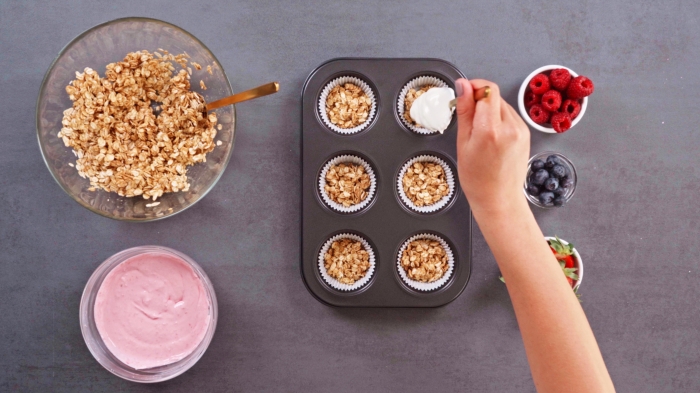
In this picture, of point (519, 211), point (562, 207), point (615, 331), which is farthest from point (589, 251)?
point (519, 211)

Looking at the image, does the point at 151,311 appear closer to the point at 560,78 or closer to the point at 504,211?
the point at 504,211

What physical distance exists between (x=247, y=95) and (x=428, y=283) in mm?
855

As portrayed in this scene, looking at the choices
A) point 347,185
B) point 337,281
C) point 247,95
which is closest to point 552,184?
point 347,185

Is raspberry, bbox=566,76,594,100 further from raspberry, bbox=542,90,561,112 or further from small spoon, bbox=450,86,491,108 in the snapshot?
small spoon, bbox=450,86,491,108

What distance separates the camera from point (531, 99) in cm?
162

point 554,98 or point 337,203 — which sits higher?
point 554,98

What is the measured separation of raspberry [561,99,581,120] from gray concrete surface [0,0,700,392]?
4.6 inches

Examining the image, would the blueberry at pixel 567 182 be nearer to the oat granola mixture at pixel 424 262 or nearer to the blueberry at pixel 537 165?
the blueberry at pixel 537 165

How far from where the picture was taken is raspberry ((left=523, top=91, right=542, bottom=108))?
1602mm

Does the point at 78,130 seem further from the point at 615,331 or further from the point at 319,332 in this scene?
the point at 615,331

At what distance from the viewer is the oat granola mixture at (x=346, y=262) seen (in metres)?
1.60

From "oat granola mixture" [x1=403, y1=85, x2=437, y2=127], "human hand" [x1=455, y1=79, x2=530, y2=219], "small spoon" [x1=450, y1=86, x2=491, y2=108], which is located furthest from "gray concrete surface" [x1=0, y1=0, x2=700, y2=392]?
"small spoon" [x1=450, y1=86, x2=491, y2=108]

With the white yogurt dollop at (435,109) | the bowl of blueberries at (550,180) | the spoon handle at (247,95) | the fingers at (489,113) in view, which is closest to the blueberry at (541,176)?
the bowl of blueberries at (550,180)

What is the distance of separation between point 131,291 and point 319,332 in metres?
0.65
